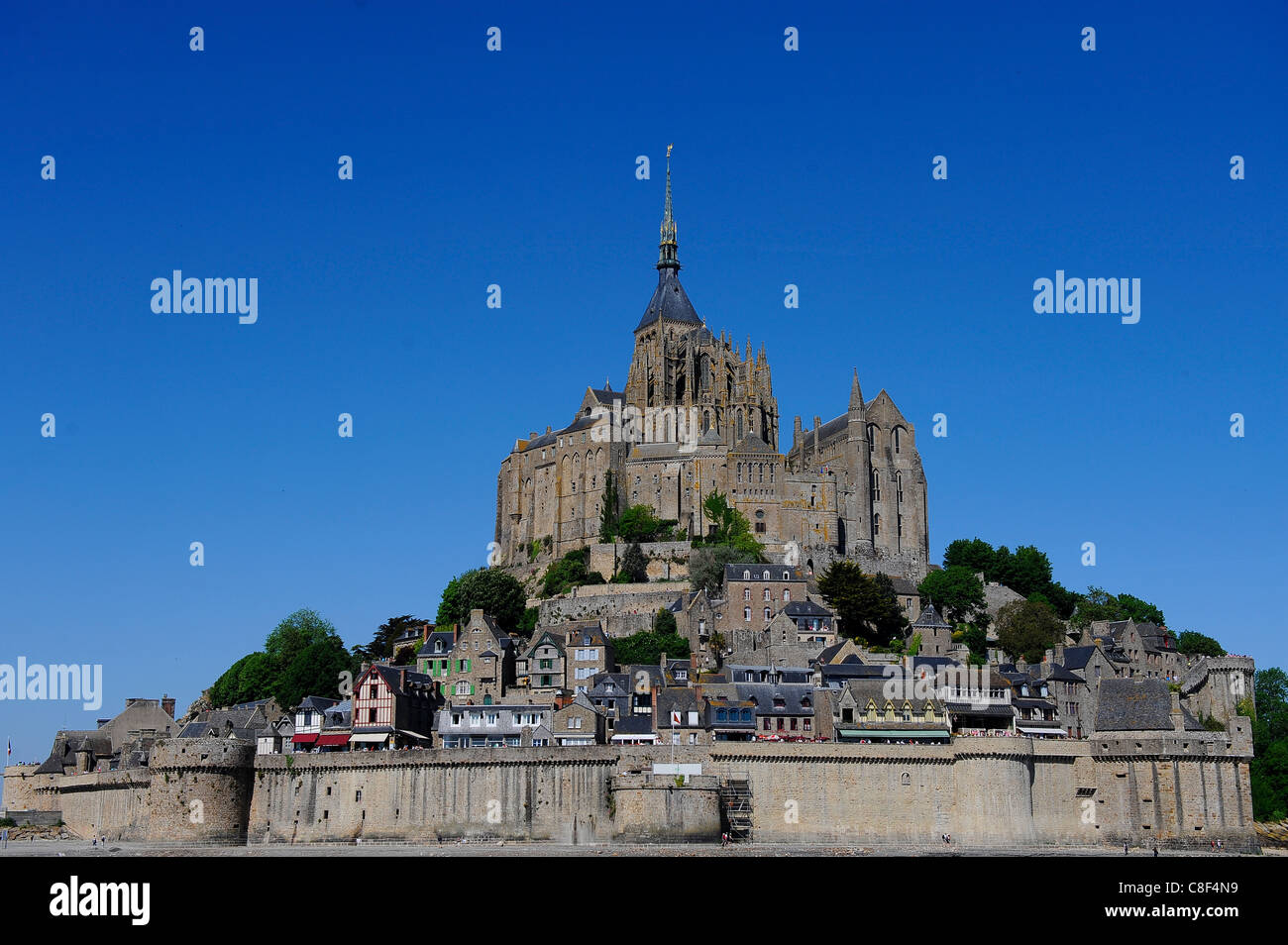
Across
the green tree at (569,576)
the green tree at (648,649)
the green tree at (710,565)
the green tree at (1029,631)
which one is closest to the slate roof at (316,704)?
the green tree at (648,649)

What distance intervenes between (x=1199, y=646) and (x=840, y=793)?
39.2 meters

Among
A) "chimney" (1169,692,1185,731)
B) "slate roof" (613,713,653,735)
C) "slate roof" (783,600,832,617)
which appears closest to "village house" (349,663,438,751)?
"slate roof" (613,713,653,735)

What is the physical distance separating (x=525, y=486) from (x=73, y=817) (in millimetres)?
46355

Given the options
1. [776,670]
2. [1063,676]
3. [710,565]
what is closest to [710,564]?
[710,565]

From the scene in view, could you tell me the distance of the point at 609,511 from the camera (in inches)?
4259

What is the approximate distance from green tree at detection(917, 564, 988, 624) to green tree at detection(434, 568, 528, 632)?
2506 cm

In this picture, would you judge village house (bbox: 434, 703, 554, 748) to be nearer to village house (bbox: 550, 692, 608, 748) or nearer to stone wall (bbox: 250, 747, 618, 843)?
village house (bbox: 550, 692, 608, 748)

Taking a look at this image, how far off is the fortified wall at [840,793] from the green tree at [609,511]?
4314 centimetres

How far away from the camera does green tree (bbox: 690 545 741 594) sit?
95688 mm

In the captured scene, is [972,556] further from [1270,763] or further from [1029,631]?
[1270,763]

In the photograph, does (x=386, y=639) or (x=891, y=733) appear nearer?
(x=891, y=733)

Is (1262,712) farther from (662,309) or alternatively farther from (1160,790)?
(662,309)
